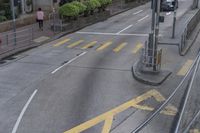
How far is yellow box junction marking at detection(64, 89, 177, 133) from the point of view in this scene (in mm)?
14391

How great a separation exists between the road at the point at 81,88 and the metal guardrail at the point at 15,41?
3.70 ft

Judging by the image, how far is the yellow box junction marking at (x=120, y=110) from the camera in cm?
→ 1439

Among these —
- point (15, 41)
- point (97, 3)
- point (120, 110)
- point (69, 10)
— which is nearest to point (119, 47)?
point (15, 41)

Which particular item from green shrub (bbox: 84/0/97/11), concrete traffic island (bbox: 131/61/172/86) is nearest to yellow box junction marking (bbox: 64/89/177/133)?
concrete traffic island (bbox: 131/61/172/86)

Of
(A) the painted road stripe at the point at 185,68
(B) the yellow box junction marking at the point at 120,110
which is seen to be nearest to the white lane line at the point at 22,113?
(B) the yellow box junction marking at the point at 120,110

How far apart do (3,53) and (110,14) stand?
20.3 meters

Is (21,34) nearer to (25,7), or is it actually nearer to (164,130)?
(25,7)

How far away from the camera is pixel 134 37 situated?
3184 centimetres

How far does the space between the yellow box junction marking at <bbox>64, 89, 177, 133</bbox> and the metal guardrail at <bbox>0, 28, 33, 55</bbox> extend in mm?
11558

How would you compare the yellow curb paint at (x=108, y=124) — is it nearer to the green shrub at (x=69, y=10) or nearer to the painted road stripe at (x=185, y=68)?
the painted road stripe at (x=185, y=68)

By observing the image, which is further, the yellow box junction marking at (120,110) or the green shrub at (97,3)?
the green shrub at (97,3)

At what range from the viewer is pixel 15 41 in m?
27.4

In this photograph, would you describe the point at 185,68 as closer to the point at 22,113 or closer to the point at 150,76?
the point at 150,76

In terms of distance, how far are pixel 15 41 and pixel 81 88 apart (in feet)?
32.1
